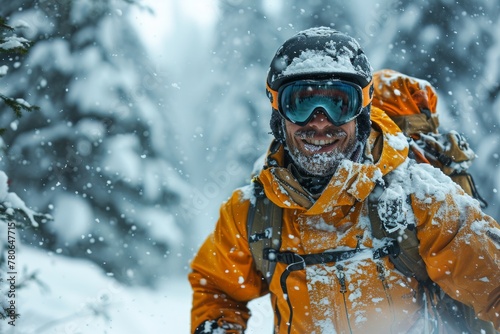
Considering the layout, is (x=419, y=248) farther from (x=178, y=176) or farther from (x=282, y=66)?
(x=178, y=176)

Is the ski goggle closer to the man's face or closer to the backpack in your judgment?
the man's face

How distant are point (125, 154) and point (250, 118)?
10.2 ft

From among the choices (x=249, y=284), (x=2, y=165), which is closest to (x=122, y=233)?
(x=2, y=165)

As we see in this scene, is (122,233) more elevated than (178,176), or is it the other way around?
(178,176)

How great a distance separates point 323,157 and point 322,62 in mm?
537

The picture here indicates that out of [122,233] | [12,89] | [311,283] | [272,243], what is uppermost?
[12,89]

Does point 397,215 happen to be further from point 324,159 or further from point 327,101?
point 327,101

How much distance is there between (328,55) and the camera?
10.3 feet

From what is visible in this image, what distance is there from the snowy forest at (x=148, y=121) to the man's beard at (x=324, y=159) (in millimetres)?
5386

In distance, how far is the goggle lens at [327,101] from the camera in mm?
3148

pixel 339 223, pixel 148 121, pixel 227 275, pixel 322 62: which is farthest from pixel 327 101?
pixel 148 121

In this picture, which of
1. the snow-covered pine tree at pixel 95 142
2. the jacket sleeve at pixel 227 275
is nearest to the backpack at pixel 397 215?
the jacket sleeve at pixel 227 275

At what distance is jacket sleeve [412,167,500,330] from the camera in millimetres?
2768

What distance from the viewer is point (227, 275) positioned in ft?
11.1
